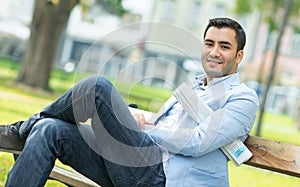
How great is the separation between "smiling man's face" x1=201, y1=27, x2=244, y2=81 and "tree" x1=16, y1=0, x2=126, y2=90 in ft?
37.8

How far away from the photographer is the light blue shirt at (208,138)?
278 cm

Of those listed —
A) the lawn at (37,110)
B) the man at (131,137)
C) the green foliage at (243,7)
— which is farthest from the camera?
the green foliage at (243,7)

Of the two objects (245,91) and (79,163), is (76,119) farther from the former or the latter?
(245,91)

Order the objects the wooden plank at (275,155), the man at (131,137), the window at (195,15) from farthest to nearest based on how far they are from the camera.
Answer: the window at (195,15), the wooden plank at (275,155), the man at (131,137)

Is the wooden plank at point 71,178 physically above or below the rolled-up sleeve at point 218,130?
below

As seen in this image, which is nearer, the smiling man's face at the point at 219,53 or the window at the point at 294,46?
the smiling man's face at the point at 219,53

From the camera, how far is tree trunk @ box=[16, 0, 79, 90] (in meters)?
14.4

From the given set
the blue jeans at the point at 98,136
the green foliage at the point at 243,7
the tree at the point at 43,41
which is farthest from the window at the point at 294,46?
the blue jeans at the point at 98,136

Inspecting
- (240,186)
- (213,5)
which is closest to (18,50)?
(213,5)

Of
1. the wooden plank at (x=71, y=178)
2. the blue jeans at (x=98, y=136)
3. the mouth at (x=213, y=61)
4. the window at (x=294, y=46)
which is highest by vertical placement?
the mouth at (x=213, y=61)

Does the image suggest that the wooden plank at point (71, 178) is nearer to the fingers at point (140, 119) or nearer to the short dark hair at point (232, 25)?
the fingers at point (140, 119)

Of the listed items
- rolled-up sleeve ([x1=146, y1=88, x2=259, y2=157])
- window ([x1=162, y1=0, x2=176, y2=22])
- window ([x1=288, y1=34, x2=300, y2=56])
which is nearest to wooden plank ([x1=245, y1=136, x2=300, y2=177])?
rolled-up sleeve ([x1=146, y1=88, x2=259, y2=157])

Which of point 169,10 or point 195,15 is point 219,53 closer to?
point 169,10

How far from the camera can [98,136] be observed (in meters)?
2.86
